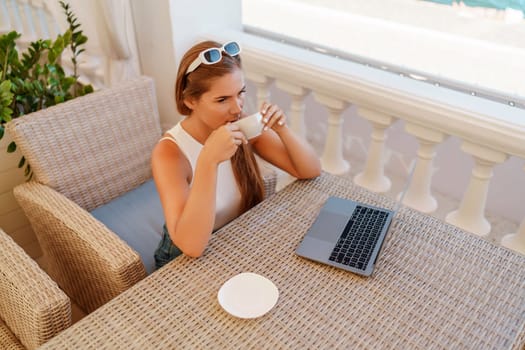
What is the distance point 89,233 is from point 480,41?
51.9 inches

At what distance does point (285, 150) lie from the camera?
136 cm

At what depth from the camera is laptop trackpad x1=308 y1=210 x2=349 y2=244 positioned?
1113 mm

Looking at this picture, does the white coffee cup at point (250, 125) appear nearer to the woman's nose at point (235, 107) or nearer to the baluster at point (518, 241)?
the woman's nose at point (235, 107)

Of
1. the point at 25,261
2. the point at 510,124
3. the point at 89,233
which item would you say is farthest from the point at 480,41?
the point at 25,261

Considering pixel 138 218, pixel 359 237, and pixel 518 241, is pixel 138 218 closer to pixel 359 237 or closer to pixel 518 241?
pixel 359 237

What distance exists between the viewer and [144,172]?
172 centimetres

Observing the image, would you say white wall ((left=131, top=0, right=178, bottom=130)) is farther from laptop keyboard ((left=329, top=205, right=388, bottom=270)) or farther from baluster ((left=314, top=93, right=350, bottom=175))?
laptop keyboard ((left=329, top=205, right=388, bottom=270))

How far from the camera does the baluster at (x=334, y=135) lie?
168 cm

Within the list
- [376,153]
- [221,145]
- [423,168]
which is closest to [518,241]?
[423,168]

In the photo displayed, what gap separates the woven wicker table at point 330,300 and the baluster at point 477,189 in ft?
1.13

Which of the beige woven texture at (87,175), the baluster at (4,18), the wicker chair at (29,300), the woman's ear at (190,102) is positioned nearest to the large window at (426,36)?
the beige woven texture at (87,175)

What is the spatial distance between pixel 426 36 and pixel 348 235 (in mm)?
877

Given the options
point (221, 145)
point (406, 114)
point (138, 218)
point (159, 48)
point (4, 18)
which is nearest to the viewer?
point (221, 145)

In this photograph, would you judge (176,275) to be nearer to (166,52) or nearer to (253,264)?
(253,264)
